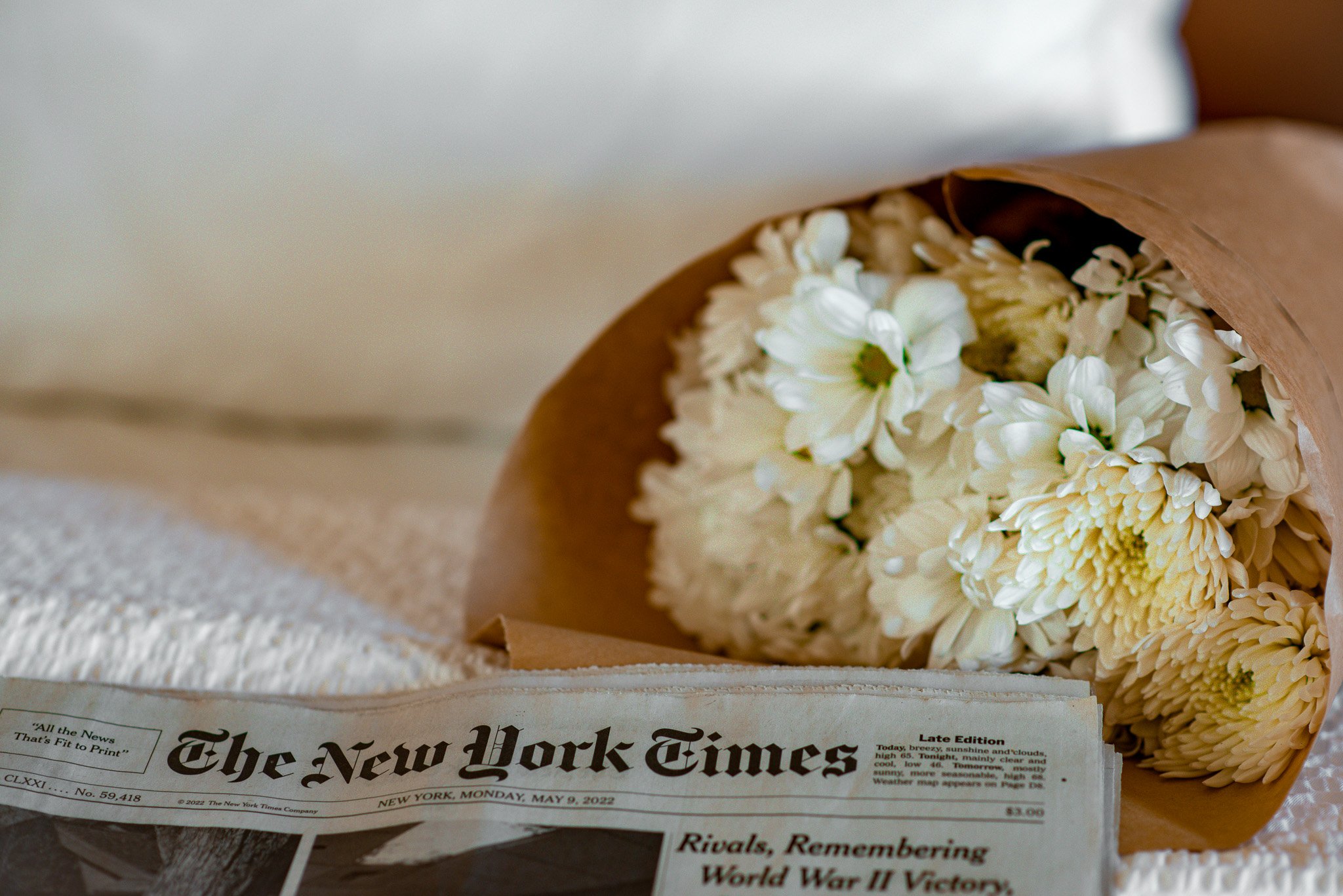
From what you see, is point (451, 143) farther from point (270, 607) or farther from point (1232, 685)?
point (1232, 685)

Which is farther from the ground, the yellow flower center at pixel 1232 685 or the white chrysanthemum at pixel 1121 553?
the white chrysanthemum at pixel 1121 553

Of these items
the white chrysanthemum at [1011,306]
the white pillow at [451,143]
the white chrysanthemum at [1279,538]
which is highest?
the white pillow at [451,143]

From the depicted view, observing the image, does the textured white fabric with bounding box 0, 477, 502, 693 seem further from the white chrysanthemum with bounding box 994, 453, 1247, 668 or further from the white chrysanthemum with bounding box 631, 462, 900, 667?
the white chrysanthemum with bounding box 994, 453, 1247, 668

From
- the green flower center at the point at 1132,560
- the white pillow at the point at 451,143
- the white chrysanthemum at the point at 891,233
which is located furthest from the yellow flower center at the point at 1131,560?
the white pillow at the point at 451,143

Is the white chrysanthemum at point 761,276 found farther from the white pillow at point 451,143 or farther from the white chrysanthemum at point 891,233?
the white pillow at point 451,143

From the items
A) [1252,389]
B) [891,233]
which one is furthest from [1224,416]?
[891,233]

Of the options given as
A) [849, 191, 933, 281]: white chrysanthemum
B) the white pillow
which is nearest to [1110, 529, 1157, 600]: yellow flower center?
[849, 191, 933, 281]: white chrysanthemum

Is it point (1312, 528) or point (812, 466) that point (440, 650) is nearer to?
point (812, 466)
